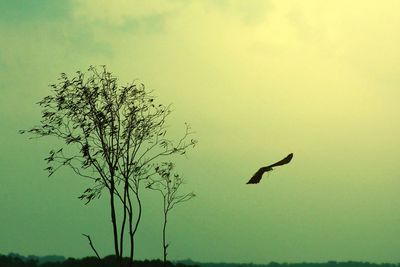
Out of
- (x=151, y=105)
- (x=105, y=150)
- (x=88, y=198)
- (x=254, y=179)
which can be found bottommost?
(x=254, y=179)

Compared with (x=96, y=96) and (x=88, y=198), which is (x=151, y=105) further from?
(x=88, y=198)

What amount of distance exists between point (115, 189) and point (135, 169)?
189cm

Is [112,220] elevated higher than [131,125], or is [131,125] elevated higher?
[131,125]

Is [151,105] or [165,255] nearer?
[151,105]

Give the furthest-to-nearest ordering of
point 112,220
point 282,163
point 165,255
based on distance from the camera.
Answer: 1. point 165,255
2. point 112,220
3. point 282,163

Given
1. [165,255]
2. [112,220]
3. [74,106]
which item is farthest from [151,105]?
[165,255]

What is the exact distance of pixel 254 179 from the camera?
71.5ft

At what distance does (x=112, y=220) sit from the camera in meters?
35.2

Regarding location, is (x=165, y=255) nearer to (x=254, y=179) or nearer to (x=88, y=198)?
(x=88, y=198)

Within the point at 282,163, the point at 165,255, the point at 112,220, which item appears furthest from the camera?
the point at 165,255

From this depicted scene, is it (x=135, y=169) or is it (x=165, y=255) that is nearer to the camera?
(x=135, y=169)

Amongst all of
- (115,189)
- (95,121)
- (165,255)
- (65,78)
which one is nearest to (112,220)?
(115,189)

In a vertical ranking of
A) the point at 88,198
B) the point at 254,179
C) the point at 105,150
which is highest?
the point at 105,150

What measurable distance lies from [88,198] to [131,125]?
4.26m
